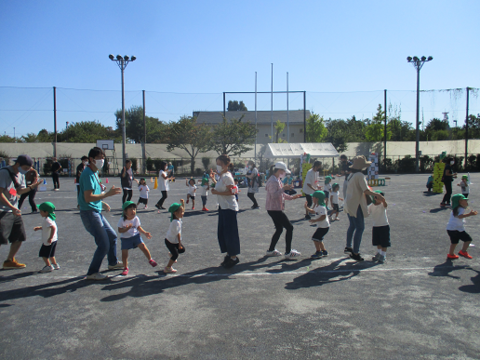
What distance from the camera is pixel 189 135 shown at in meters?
38.8

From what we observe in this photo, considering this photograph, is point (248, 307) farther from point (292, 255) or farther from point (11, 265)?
point (11, 265)

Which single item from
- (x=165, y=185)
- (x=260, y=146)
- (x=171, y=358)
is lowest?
(x=171, y=358)

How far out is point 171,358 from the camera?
3.01 metres

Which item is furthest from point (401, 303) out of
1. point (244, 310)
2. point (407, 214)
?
point (407, 214)

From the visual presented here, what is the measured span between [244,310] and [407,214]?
8736 mm

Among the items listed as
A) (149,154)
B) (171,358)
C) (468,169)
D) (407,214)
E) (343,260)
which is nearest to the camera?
(171,358)

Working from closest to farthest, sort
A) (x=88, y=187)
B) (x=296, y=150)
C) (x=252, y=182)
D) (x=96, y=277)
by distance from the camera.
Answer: (x=88, y=187), (x=96, y=277), (x=252, y=182), (x=296, y=150)

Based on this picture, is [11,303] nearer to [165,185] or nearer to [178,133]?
[165,185]

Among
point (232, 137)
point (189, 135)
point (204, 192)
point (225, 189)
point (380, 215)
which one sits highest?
point (189, 135)

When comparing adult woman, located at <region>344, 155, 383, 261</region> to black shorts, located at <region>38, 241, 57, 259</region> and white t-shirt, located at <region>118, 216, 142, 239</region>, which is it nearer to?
white t-shirt, located at <region>118, 216, 142, 239</region>

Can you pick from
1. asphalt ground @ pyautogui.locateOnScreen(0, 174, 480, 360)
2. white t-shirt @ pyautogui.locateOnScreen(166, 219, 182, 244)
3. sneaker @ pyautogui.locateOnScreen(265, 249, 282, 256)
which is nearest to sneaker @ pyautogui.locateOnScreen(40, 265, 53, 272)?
asphalt ground @ pyautogui.locateOnScreen(0, 174, 480, 360)

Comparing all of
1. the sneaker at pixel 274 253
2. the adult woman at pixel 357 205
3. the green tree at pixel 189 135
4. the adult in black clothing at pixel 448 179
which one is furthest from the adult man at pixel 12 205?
the green tree at pixel 189 135

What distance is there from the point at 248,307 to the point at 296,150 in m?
24.3

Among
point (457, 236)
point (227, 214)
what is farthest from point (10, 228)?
point (457, 236)
